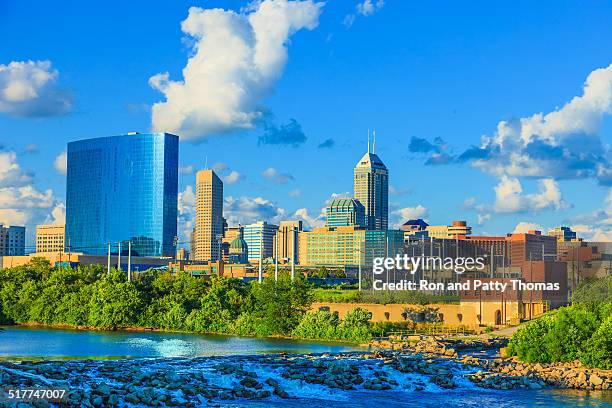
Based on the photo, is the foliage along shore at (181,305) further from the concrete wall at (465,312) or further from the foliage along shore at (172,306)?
the concrete wall at (465,312)

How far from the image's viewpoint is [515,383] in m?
46.5

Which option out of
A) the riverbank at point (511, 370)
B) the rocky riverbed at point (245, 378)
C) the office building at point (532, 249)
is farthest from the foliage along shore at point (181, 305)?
the office building at point (532, 249)

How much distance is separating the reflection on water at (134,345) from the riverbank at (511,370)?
7.09m

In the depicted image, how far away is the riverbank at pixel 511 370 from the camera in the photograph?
153ft

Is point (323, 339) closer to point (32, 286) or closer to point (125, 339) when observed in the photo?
point (125, 339)

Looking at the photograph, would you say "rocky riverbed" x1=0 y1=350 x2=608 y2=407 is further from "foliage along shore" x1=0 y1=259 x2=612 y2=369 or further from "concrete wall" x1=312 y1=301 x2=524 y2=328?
"concrete wall" x1=312 y1=301 x2=524 y2=328

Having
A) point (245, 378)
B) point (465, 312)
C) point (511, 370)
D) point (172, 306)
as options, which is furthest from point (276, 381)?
point (172, 306)

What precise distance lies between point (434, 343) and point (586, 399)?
19063 mm

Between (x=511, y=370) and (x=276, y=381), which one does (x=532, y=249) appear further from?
(x=276, y=381)

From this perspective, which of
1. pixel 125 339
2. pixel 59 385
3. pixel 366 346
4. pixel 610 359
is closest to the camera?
pixel 59 385

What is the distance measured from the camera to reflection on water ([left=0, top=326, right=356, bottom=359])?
59.4 m

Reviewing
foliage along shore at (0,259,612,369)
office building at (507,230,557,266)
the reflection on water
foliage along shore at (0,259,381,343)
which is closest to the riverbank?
foliage along shore at (0,259,612,369)

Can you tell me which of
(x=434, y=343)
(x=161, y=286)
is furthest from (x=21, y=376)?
(x=161, y=286)

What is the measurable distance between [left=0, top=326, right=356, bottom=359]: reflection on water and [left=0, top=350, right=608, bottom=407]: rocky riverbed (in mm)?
8874
